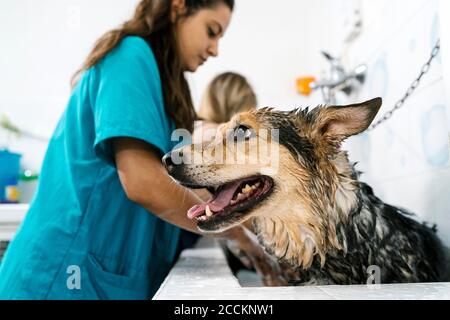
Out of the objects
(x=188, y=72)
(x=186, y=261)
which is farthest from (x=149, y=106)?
(x=186, y=261)

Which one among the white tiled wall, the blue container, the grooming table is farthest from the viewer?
the blue container

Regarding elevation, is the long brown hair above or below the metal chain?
Result: above

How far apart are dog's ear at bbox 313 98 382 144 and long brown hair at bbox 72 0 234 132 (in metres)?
0.30

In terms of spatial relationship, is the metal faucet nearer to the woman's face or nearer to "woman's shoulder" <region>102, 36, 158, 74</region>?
the woman's face

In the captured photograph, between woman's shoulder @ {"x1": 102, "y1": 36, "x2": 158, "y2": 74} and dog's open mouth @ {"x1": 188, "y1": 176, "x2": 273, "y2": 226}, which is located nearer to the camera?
dog's open mouth @ {"x1": 188, "y1": 176, "x2": 273, "y2": 226}

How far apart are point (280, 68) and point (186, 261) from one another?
1.49 ft

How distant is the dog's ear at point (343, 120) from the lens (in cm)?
44

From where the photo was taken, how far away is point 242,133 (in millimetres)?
500

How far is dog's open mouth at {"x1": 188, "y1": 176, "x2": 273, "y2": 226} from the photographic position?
1.46ft

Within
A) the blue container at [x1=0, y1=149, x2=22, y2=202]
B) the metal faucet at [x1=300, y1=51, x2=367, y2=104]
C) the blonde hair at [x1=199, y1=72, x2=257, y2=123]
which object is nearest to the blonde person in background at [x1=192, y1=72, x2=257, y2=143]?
the blonde hair at [x1=199, y1=72, x2=257, y2=123]

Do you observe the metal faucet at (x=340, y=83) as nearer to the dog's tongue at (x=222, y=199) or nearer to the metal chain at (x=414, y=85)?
the metal chain at (x=414, y=85)

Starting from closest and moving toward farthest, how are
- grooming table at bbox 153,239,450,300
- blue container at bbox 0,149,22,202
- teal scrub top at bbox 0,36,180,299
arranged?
grooming table at bbox 153,239,450,300 < teal scrub top at bbox 0,36,180,299 < blue container at bbox 0,149,22,202
